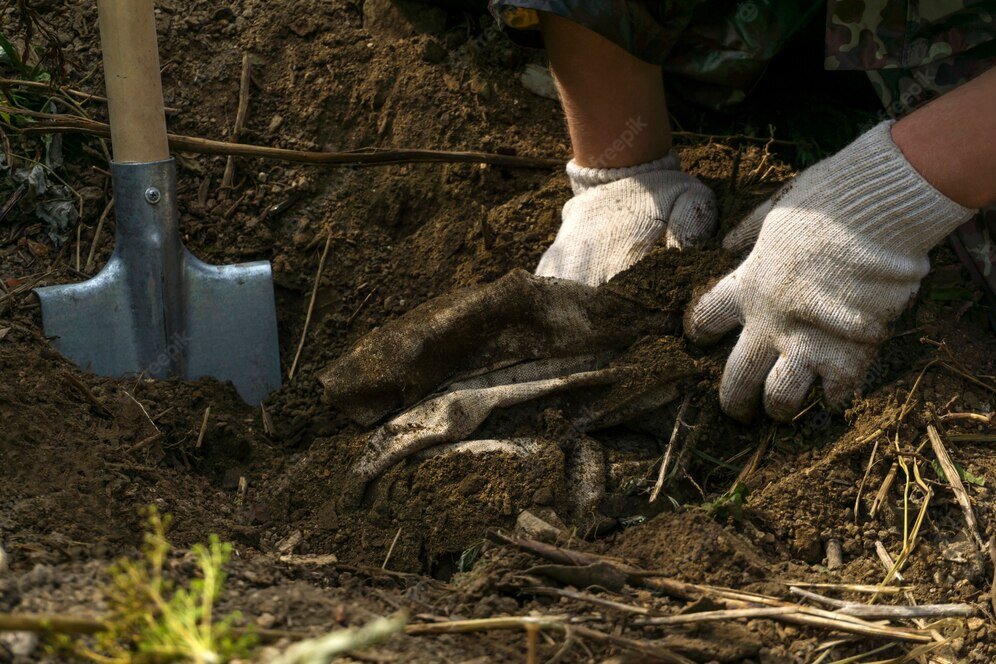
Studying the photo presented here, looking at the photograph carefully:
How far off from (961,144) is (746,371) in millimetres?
518

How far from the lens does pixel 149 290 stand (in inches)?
81.5

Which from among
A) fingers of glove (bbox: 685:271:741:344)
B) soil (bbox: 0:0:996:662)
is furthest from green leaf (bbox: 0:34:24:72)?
fingers of glove (bbox: 685:271:741:344)

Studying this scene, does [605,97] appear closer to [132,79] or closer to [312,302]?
[312,302]

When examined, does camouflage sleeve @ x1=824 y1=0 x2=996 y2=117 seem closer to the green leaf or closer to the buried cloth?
the buried cloth

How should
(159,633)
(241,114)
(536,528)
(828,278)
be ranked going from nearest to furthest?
1. (159,633)
2. (536,528)
3. (828,278)
4. (241,114)

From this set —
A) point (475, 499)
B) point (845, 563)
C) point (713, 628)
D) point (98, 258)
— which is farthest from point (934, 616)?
point (98, 258)

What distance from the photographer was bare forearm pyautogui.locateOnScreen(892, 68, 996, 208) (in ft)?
5.11

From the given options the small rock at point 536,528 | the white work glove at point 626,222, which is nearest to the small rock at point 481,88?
the white work glove at point 626,222

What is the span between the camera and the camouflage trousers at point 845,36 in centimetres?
185

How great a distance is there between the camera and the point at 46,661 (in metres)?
0.98

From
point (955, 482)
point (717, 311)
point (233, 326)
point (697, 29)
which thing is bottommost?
point (233, 326)

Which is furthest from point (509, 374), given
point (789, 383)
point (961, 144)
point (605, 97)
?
point (961, 144)

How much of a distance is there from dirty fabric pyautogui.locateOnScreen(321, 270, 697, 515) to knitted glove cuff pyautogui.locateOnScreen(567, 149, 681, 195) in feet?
1.31

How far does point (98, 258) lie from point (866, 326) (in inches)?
67.1
